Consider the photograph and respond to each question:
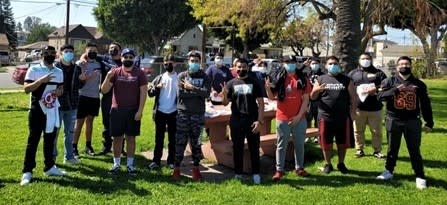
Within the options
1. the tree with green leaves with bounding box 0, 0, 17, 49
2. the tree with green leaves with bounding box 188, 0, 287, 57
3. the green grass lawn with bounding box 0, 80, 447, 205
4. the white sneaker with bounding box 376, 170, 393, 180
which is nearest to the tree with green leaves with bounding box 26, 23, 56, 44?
the tree with green leaves with bounding box 0, 0, 17, 49

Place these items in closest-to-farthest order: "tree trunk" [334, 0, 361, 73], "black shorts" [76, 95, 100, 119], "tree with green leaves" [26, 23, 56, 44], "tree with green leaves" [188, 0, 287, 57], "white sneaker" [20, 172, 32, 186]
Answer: "white sneaker" [20, 172, 32, 186]
"black shorts" [76, 95, 100, 119]
"tree trunk" [334, 0, 361, 73]
"tree with green leaves" [188, 0, 287, 57]
"tree with green leaves" [26, 23, 56, 44]

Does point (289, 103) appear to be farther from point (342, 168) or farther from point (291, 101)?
point (342, 168)

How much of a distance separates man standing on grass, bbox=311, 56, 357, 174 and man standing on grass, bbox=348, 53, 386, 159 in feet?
2.82

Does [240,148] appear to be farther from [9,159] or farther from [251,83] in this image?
[9,159]

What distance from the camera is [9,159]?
809 centimetres

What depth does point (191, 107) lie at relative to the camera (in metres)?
7.23

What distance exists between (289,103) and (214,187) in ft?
5.35

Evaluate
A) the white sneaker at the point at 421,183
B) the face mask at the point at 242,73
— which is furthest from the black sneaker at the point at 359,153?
the face mask at the point at 242,73

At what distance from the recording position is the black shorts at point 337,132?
25.3 feet

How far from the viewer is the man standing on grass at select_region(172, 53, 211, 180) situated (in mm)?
7230

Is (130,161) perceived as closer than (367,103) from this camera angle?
Yes

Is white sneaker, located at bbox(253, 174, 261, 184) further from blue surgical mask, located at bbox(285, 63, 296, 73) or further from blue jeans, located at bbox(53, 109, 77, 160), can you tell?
blue jeans, located at bbox(53, 109, 77, 160)

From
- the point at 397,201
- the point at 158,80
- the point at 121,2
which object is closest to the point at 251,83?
the point at 158,80

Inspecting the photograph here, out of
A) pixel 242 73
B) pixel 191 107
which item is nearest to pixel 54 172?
pixel 191 107
